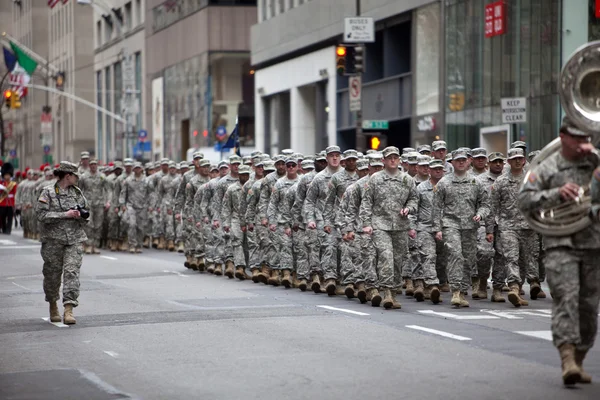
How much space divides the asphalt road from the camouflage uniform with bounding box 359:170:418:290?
2.07 ft

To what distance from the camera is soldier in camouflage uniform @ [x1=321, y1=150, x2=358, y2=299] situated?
66.3 feet

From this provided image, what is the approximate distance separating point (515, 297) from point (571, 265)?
6.82 meters

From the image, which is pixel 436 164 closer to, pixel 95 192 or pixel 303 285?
pixel 303 285

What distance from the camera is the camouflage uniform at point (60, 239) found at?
16359mm

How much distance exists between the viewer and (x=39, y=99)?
125m

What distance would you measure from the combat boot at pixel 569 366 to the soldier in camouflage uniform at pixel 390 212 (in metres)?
7.25

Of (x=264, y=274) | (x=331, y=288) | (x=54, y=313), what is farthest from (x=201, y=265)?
(x=54, y=313)

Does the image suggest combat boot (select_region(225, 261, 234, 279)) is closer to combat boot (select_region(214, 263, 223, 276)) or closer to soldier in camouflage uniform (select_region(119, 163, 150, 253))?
combat boot (select_region(214, 263, 223, 276))

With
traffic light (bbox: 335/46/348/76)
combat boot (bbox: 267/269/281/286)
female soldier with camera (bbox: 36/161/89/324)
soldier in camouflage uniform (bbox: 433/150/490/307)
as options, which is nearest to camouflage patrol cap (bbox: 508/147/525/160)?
soldier in camouflage uniform (bbox: 433/150/490/307)

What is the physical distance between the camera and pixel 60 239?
16406 millimetres

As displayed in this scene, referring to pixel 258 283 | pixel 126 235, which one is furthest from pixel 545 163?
pixel 126 235

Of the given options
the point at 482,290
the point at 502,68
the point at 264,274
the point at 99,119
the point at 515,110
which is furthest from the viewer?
the point at 99,119

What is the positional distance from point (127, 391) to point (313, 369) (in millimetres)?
1725

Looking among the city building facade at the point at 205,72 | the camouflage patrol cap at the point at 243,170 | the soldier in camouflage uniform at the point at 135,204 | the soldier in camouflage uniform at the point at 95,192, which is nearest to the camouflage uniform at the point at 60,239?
the camouflage patrol cap at the point at 243,170
